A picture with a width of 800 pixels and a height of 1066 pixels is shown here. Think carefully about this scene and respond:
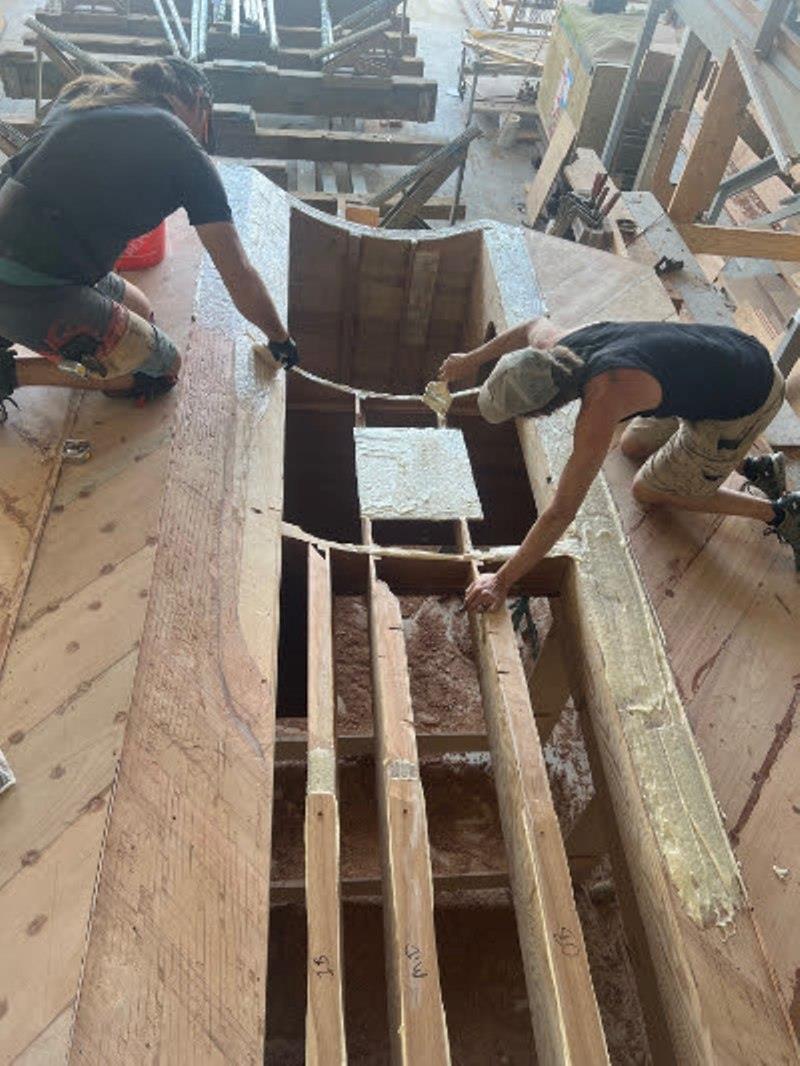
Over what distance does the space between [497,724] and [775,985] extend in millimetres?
1119

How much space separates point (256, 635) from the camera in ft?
8.54

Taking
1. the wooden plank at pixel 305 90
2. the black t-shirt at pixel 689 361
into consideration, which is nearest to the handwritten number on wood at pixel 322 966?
the black t-shirt at pixel 689 361

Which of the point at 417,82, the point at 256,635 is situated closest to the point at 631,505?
the point at 256,635

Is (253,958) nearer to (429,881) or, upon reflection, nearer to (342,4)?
(429,881)

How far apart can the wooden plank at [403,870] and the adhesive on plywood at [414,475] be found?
24.6 inches

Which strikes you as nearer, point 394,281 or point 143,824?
point 143,824

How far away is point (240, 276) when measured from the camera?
3219mm

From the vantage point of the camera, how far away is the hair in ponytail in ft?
9.67

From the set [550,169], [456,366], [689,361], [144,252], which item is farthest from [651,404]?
[550,169]

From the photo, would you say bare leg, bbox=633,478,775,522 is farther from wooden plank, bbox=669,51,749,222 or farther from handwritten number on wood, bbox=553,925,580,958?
wooden plank, bbox=669,51,749,222

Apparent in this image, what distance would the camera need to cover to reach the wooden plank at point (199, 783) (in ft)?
5.89

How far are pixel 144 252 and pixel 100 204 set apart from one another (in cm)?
171

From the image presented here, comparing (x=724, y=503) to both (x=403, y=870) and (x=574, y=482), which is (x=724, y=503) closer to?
(x=574, y=482)

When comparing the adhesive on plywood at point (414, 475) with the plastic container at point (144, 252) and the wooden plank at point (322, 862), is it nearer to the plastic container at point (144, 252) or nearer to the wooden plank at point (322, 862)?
the wooden plank at point (322, 862)
